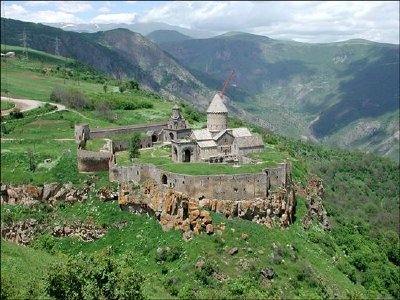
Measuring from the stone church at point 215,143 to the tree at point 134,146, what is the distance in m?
4.10

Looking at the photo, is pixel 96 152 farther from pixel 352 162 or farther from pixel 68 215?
pixel 352 162

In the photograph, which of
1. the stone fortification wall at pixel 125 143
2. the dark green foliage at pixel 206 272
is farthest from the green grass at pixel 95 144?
the dark green foliage at pixel 206 272

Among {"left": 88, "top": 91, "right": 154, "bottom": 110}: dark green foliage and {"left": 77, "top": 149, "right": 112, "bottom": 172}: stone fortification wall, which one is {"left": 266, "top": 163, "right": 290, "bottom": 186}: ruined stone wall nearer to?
{"left": 77, "top": 149, "right": 112, "bottom": 172}: stone fortification wall

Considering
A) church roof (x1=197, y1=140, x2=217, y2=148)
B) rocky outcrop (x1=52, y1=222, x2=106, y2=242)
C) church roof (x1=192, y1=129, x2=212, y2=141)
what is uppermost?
church roof (x1=192, y1=129, x2=212, y2=141)

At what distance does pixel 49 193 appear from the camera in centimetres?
5056

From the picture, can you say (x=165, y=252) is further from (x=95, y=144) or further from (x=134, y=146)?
(x=95, y=144)

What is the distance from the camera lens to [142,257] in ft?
148

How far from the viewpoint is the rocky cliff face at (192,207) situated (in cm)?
4575

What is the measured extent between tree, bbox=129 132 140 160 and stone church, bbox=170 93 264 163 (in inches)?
161

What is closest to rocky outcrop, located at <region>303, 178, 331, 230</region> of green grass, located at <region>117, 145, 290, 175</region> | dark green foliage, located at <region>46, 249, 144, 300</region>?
green grass, located at <region>117, 145, 290, 175</region>

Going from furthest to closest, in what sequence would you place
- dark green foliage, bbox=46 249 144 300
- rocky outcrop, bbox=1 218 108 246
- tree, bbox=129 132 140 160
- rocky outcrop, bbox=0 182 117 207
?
tree, bbox=129 132 140 160
rocky outcrop, bbox=0 182 117 207
rocky outcrop, bbox=1 218 108 246
dark green foliage, bbox=46 249 144 300

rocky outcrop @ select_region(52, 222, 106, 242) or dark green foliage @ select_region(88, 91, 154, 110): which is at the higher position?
dark green foliage @ select_region(88, 91, 154, 110)

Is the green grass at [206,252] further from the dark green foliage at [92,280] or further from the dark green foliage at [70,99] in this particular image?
the dark green foliage at [70,99]

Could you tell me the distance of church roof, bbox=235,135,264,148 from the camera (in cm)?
5559
